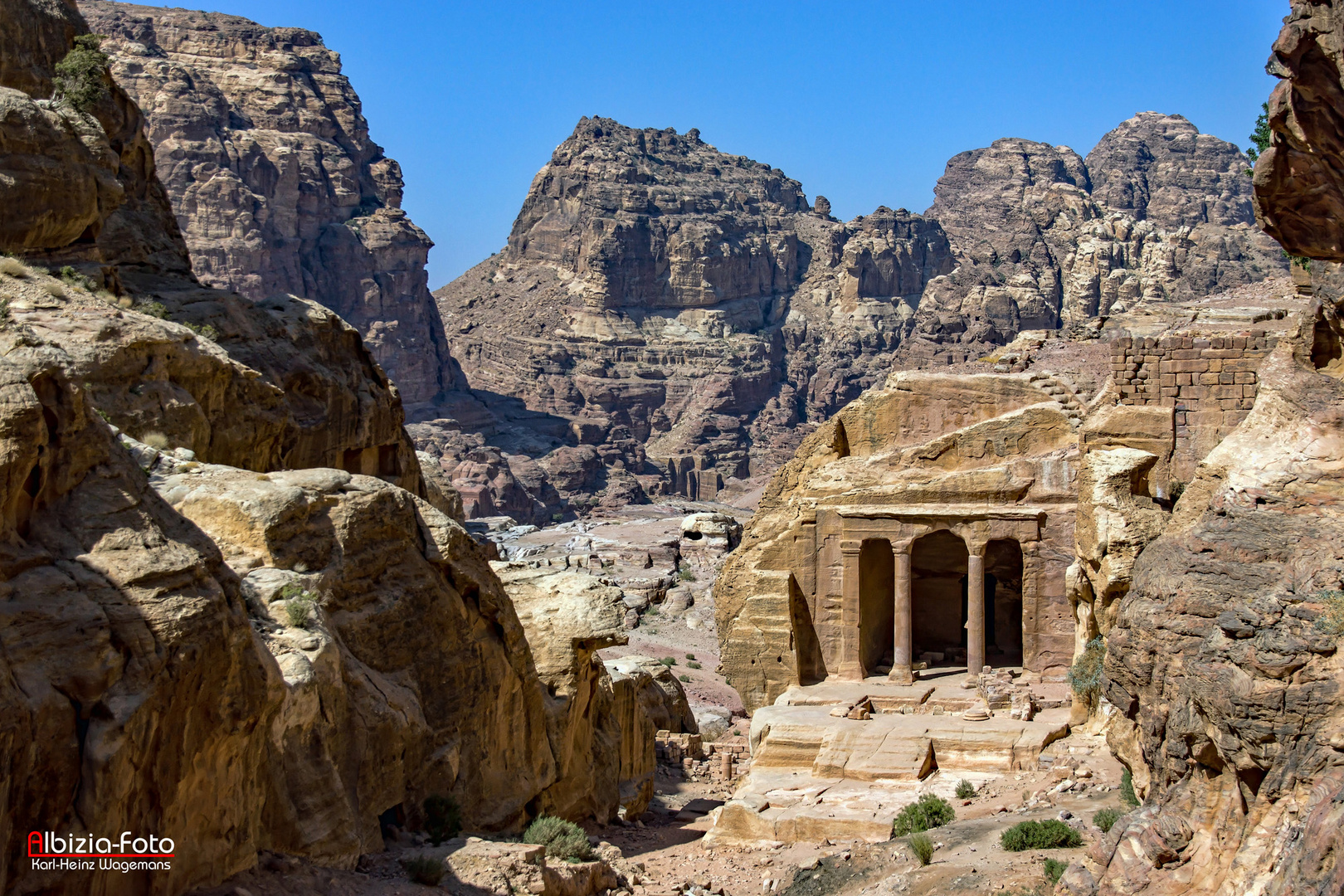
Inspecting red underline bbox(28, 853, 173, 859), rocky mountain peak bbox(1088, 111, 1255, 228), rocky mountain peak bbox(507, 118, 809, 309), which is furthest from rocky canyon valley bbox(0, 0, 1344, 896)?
rocky mountain peak bbox(1088, 111, 1255, 228)

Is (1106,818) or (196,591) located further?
(1106,818)

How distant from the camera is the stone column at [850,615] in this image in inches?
1062

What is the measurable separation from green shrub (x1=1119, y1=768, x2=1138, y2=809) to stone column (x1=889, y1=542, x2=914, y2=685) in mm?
11078

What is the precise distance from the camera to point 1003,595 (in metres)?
29.5

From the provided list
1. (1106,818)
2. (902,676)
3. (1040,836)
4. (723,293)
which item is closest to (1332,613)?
(1106,818)

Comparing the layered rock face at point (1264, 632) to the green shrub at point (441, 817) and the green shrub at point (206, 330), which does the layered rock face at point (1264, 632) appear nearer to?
the green shrub at point (441, 817)

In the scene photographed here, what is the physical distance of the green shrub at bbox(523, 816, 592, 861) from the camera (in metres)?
16.7

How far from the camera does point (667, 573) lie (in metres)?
81.7

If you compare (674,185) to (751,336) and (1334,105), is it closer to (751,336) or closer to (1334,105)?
(751,336)

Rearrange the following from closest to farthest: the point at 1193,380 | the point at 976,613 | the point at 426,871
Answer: the point at 426,871
the point at 1193,380
the point at 976,613

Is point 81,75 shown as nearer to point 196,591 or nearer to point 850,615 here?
point 850,615

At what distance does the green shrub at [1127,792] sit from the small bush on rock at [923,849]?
2041 mm

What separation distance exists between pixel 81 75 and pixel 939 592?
761 inches

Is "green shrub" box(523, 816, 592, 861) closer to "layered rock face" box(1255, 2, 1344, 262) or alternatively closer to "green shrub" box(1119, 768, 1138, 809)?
"green shrub" box(1119, 768, 1138, 809)
